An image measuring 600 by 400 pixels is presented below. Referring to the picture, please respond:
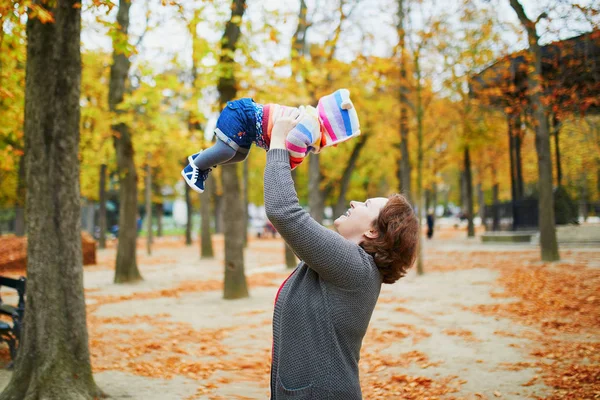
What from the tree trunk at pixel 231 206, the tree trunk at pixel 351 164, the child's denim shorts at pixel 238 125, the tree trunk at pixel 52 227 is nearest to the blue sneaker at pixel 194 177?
A: the child's denim shorts at pixel 238 125

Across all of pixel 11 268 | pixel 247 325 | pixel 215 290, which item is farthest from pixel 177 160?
pixel 247 325

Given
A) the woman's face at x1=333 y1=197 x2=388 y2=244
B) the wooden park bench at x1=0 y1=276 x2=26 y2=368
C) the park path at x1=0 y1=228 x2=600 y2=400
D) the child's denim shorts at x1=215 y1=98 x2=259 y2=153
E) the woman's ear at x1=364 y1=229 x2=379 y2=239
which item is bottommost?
the park path at x1=0 y1=228 x2=600 y2=400

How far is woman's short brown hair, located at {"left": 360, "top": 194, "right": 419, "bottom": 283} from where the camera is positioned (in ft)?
7.87

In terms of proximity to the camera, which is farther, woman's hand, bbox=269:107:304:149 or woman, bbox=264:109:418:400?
woman's hand, bbox=269:107:304:149

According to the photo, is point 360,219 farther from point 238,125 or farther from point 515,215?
point 515,215

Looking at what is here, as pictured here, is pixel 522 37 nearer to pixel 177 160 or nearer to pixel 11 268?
pixel 11 268

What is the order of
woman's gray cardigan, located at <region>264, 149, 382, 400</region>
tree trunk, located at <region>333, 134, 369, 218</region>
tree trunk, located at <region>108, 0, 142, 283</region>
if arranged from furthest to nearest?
tree trunk, located at <region>333, 134, 369, 218</region>
tree trunk, located at <region>108, 0, 142, 283</region>
woman's gray cardigan, located at <region>264, 149, 382, 400</region>

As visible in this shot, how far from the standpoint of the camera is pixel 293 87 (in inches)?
519

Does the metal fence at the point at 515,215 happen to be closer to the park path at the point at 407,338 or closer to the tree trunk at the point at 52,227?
the park path at the point at 407,338

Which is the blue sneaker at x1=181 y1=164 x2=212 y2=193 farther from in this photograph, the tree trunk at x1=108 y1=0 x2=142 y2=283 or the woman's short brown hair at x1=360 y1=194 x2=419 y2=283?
the tree trunk at x1=108 y1=0 x2=142 y2=283

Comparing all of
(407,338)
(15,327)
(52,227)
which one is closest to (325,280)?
(52,227)

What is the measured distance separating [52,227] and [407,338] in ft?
17.4

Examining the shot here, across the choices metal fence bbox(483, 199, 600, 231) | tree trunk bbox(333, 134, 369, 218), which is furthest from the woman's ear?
metal fence bbox(483, 199, 600, 231)

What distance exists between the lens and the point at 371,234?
246 centimetres
